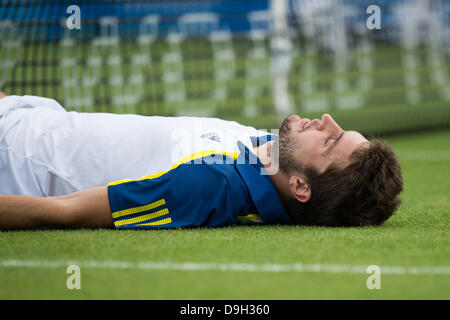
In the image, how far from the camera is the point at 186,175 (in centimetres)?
394

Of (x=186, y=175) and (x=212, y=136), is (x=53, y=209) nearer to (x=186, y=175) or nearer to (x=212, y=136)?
(x=186, y=175)

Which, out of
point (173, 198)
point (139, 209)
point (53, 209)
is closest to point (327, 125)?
point (173, 198)

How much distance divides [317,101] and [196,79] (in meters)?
2.29

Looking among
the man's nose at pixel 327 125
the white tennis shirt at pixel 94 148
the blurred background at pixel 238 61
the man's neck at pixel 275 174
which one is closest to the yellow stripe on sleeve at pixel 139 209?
the white tennis shirt at pixel 94 148

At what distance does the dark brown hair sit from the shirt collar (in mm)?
93

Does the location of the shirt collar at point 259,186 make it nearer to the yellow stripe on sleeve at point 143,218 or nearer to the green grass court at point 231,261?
the green grass court at point 231,261

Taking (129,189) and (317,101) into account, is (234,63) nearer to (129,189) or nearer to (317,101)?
(317,101)

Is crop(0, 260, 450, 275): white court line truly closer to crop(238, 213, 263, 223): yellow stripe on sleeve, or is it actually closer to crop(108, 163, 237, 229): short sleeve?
crop(108, 163, 237, 229): short sleeve

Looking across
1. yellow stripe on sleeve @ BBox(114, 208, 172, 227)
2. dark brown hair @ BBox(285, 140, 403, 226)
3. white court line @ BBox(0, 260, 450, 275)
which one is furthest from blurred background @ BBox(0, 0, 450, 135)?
white court line @ BBox(0, 260, 450, 275)

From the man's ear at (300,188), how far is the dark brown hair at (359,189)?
0.09ft

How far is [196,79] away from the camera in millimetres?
14289

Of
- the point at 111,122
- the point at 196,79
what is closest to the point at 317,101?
the point at 196,79

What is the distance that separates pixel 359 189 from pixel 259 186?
0.52m

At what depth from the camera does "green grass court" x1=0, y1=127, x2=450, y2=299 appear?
2938 mm
